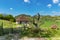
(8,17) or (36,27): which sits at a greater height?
(8,17)

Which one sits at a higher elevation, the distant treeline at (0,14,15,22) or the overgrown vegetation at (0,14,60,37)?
the distant treeline at (0,14,15,22)

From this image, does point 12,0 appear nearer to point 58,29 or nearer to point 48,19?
point 48,19

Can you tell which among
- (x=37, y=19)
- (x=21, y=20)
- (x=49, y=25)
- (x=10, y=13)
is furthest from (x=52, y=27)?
(x=10, y=13)

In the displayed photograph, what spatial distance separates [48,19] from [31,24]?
100 cm

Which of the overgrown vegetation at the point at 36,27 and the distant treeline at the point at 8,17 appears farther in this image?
the distant treeline at the point at 8,17

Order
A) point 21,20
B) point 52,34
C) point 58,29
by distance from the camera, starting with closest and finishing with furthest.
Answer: point 52,34 → point 58,29 → point 21,20

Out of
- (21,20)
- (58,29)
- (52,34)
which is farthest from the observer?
(21,20)

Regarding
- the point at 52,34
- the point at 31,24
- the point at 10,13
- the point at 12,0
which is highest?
the point at 12,0

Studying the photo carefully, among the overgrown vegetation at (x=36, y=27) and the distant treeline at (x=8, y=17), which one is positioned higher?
the distant treeline at (x=8, y=17)

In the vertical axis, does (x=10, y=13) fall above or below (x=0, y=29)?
above

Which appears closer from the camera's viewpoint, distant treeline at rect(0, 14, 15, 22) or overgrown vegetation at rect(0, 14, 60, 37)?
overgrown vegetation at rect(0, 14, 60, 37)

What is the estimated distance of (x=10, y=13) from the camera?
8.16m

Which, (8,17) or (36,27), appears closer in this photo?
(36,27)

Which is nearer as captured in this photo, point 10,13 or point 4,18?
point 10,13
